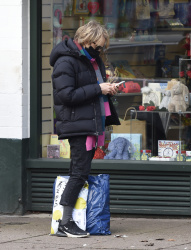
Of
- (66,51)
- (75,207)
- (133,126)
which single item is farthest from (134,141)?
(66,51)

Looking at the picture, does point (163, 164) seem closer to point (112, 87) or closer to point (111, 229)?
point (111, 229)

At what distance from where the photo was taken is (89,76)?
271 inches

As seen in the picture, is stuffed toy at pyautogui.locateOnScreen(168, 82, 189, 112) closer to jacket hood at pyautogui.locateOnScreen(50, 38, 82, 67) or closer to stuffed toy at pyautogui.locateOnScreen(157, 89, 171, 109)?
stuffed toy at pyautogui.locateOnScreen(157, 89, 171, 109)

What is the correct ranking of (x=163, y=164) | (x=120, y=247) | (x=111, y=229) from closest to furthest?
(x=120, y=247) < (x=111, y=229) < (x=163, y=164)

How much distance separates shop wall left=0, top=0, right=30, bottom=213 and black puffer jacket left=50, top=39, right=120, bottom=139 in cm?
138

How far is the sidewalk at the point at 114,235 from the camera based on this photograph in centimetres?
659

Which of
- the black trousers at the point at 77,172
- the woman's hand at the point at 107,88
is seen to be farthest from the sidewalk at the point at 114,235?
the woman's hand at the point at 107,88

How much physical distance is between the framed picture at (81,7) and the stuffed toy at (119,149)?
1.51 metres

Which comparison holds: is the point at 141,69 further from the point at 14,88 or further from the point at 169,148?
the point at 14,88

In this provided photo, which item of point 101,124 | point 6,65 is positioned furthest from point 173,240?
point 6,65

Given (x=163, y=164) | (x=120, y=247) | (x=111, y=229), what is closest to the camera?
(x=120, y=247)

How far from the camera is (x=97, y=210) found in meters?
6.95

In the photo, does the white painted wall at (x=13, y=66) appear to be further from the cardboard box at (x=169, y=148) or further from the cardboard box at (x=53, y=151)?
the cardboard box at (x=169, y=148)

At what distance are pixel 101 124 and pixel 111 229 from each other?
117 cm
